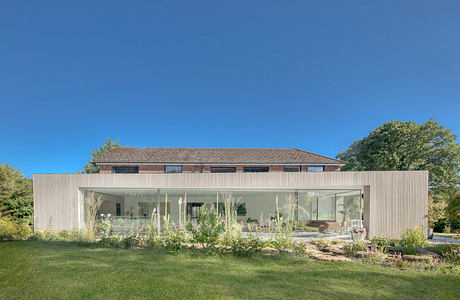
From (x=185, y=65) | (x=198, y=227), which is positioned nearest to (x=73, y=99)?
(x=185, y=65)

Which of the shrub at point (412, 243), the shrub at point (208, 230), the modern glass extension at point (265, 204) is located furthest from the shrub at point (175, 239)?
the shrub at point (412, 243)

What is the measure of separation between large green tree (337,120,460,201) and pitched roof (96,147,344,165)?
9.63 meters

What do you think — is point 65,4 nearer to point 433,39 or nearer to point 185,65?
point 185,65

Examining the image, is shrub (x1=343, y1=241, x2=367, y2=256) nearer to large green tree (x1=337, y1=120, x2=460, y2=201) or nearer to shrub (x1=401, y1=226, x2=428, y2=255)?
shrub (x1=401, y1=226, x2=428, y2=255)

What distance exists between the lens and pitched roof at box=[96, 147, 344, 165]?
23.4 meters

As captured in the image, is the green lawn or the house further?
the house

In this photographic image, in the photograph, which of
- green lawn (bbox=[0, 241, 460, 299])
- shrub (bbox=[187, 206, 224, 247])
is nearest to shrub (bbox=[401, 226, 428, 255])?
green lawn (bbox=[0, 241, 460, 299])

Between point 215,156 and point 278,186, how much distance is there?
11.9 meters

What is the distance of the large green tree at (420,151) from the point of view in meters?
27.3

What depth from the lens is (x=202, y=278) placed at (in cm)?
552

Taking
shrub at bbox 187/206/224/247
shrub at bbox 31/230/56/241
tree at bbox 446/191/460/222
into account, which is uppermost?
tree at bbox 446/191/460/222

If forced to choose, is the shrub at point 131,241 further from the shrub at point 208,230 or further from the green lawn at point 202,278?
the shrub at point 208,230

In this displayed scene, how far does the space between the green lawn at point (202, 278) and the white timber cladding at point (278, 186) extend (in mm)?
5458

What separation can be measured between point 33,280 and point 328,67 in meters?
21.1
